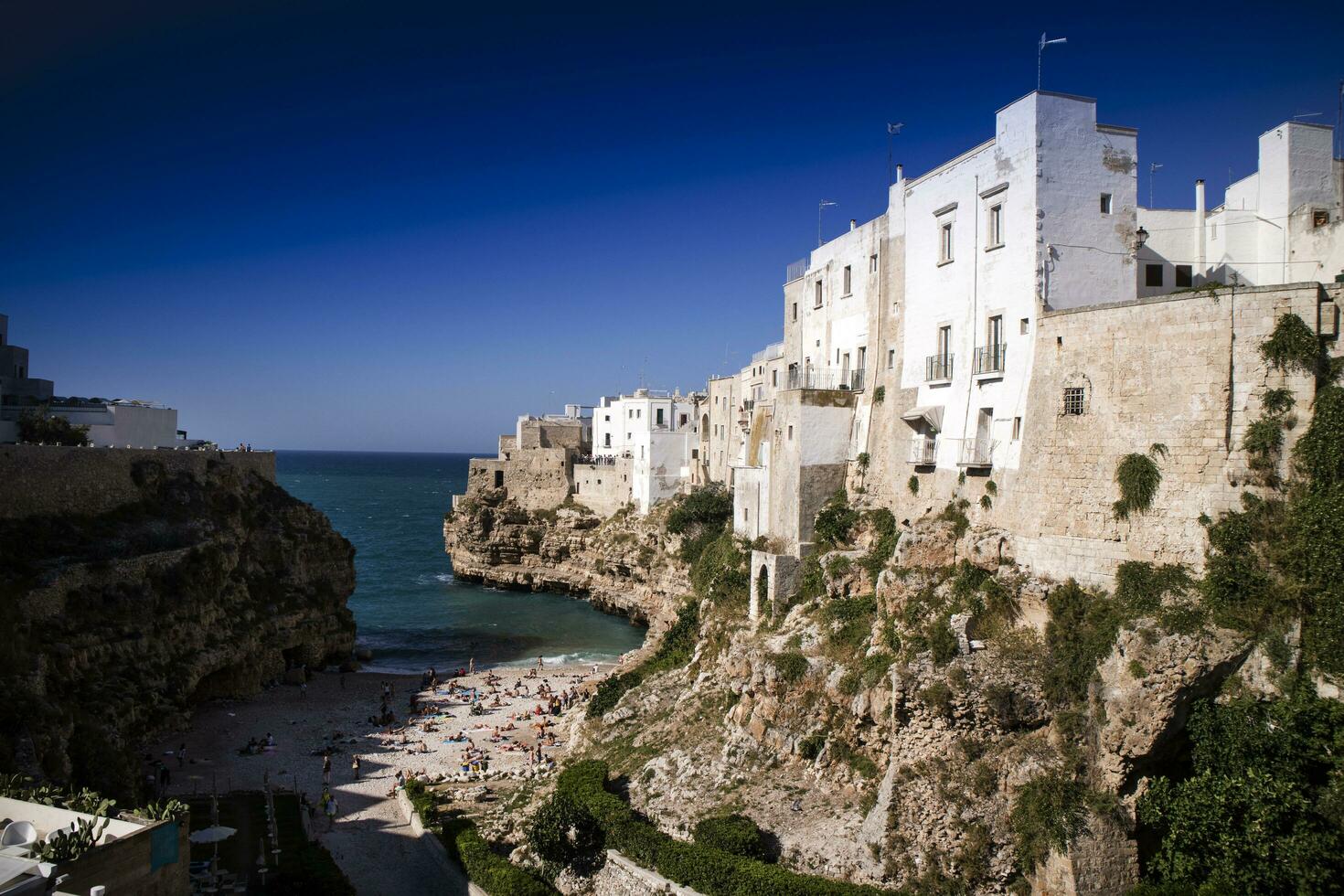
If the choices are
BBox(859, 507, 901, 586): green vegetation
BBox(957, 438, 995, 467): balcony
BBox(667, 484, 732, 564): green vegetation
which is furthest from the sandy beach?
BBox(957, 438, 995, 467): balcony

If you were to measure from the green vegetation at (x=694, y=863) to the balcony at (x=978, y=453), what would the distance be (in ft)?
34.5

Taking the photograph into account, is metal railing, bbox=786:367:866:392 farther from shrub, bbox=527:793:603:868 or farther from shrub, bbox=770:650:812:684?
shrub, bbox=527:793:603:868

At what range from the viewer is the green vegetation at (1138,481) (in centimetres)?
1859

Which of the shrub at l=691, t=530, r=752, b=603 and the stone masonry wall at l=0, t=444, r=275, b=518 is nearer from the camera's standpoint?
the stone masonry wall at l=0, t=444, r=275, b=518

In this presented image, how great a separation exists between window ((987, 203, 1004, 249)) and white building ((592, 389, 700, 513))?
130 ft

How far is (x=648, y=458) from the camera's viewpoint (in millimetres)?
62969

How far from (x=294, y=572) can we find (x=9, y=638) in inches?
673

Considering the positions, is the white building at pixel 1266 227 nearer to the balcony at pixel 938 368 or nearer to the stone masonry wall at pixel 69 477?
the balcony at pixel 938 368

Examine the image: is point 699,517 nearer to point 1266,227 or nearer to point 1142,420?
point 1266,227

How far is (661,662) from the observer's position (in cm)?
3384

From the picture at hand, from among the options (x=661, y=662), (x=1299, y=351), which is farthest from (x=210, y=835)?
(x=1299, y=351)

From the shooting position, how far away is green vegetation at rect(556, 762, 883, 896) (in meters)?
17.9

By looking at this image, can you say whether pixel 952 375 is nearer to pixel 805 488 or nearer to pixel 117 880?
pixel 805 488

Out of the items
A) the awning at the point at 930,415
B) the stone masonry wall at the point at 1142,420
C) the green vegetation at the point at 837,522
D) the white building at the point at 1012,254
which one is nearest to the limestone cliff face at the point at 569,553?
the green vegetation at the point at 837,522
